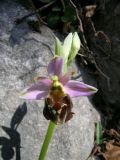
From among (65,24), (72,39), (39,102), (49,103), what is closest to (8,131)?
(39,102)

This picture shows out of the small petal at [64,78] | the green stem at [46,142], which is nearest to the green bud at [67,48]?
the small petal at [64,78]

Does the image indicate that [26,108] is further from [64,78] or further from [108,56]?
[108,56]

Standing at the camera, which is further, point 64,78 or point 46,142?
point 46,142

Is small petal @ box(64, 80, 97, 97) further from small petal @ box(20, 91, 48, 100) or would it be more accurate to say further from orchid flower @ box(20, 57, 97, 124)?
small petal @ box(20, 91, 48, 100)

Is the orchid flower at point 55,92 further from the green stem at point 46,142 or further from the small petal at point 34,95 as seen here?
the green stem at point 46,142

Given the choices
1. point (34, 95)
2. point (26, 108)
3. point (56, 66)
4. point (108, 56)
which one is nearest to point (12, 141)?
point (26, 108)

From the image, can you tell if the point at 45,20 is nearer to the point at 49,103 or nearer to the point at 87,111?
the point at 87,111
